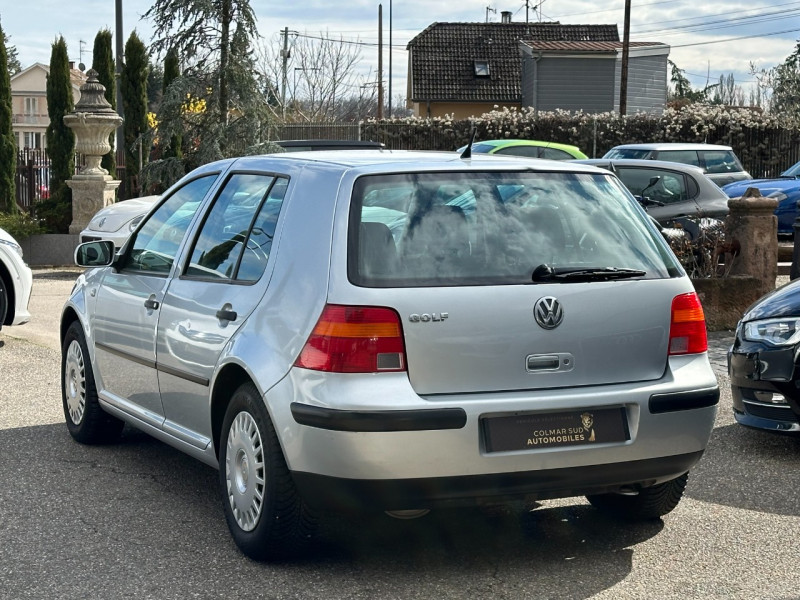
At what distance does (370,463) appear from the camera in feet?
14.0

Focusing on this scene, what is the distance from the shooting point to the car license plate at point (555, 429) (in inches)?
173

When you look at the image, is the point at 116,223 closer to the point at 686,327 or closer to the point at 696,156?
the point at 696,156

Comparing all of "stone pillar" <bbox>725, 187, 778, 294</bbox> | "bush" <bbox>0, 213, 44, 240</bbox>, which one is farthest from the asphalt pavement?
"bush" <bbox>0, 213, 44, 240</bbox>

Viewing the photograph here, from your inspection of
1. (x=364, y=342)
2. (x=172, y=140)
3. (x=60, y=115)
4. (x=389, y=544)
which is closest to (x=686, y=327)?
(x=364, y=342)

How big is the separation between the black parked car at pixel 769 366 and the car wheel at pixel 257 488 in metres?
3.09

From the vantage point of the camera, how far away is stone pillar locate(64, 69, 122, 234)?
20.4 m

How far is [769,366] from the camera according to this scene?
670 centimetres

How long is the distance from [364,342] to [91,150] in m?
17.5

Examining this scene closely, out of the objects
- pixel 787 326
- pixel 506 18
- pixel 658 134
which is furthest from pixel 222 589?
pixel 506 18

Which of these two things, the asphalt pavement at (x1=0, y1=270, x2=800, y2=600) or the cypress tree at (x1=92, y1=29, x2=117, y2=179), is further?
the cypress tree at (x1=92, y1=29, x2=117, y2=179)

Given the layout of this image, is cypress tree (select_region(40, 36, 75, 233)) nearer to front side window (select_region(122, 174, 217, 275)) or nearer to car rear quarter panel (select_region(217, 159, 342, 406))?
front side window (select_region(122, 174, 217, 275))

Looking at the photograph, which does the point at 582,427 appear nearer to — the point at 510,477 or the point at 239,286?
the point at 510,477

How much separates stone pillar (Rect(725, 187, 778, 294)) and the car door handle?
7878 millimetres

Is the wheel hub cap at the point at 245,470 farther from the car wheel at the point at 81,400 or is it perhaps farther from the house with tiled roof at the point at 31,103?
the house with tiled roof at the point at 31,103
